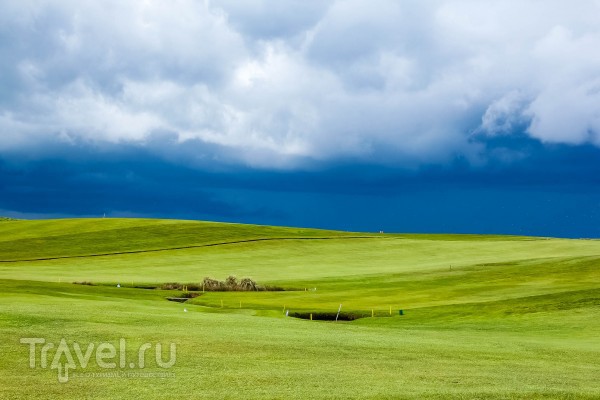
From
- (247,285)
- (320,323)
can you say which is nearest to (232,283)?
(247,285)

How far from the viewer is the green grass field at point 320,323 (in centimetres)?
1738

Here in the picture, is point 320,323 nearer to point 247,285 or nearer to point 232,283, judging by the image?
point 247,285

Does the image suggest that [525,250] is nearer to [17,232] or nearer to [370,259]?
[370,259]

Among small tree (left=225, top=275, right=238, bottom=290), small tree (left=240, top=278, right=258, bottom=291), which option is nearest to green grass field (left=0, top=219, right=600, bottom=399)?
small tree (left=240, top=278, right=258, bottom=291)

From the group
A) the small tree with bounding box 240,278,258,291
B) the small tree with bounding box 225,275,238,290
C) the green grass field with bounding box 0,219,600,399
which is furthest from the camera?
the small tree with bounding box 225,275,238,290

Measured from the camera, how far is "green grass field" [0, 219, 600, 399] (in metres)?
17.4

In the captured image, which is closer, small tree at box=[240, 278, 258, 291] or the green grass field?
the green grass field

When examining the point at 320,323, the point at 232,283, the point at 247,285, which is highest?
the point at 232,283

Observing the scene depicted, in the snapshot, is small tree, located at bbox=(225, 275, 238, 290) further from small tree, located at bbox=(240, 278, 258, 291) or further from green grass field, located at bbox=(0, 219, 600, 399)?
green grass field, located at bbox=(0, 219, 600, 399)

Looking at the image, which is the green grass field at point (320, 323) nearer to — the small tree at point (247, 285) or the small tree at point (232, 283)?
the small tree at point (247, 285)

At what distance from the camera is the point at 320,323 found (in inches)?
1431

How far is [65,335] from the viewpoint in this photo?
885 inches

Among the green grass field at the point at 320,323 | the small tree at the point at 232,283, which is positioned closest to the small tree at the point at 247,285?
the small tree at the point at 232,283

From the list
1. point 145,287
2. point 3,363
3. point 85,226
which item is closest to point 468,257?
point 145,287
